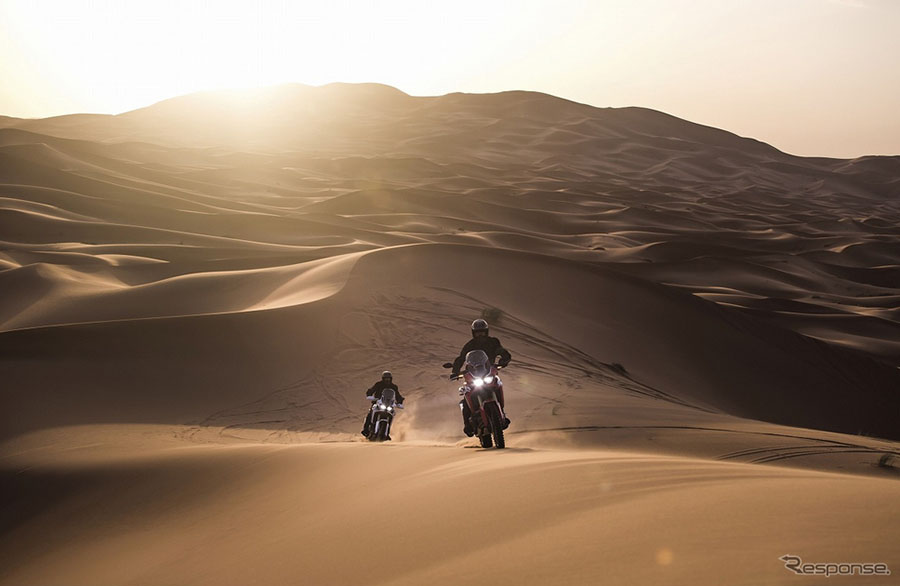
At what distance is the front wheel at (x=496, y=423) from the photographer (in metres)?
7.12

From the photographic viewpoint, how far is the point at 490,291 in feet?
52.6

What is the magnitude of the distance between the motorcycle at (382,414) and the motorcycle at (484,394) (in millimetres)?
1597

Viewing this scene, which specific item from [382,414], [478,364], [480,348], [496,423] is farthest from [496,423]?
[382,414]

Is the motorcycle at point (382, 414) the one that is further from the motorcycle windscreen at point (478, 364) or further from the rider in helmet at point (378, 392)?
the motorcycle windscreen at point (478, 364)

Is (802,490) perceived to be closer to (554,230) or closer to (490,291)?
(490,291)

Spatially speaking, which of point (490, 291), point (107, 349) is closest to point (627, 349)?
point (490, 291)

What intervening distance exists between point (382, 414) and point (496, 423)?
1.96 m

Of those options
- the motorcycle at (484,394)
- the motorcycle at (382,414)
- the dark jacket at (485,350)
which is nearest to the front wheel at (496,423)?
the motorcycle at (484,394)

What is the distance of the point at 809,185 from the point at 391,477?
106m

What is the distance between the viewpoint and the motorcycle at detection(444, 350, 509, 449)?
723 centimetres

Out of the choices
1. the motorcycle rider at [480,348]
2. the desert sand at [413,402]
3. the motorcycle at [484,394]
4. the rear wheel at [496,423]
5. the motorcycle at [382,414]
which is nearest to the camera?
the desert sand at [413,402]

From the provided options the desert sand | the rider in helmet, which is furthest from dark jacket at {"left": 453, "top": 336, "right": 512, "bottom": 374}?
the rider in helmet

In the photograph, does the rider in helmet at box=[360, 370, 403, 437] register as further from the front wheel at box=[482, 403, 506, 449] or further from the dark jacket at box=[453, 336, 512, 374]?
the front wheel at box=[482, 403, 506, 449]

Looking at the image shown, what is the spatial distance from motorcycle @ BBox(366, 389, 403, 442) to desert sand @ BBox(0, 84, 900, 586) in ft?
0.64
